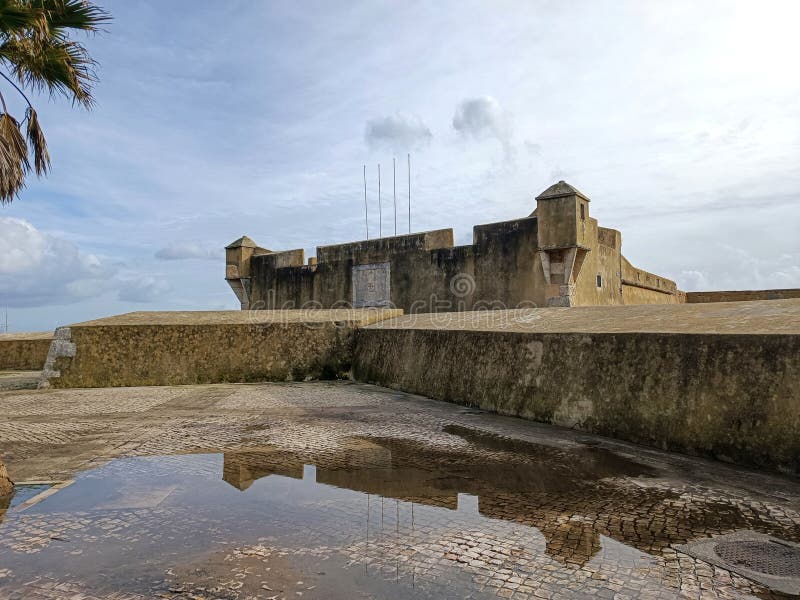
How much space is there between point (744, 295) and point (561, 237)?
12.5 meters

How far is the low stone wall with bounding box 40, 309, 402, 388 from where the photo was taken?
9.98 meters

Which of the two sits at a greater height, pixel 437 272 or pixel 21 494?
pixel 437 272

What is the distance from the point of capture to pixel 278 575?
96.6 inches

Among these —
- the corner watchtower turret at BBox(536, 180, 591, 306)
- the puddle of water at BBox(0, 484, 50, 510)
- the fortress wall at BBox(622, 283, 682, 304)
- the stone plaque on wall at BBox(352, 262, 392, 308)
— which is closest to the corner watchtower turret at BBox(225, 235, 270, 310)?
the stone plaque on wall at BBox(352, 262, 392, 308)

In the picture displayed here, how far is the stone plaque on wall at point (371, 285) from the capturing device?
58.4 feet

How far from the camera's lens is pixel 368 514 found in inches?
128

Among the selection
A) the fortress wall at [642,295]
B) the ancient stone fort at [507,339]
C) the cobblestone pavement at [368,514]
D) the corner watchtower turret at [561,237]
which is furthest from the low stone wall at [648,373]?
the fortress wall at [642,295]

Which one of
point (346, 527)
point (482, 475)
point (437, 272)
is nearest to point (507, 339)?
point (482, 475)

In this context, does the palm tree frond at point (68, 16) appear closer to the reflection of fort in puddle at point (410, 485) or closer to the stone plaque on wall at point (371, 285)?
the reflection of fort in puddle at point (410, 485)

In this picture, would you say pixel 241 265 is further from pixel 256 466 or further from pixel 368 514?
pixel 368 514

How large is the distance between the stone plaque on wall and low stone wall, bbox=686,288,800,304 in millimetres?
11572

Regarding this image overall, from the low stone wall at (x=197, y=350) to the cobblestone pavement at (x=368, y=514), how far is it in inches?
171

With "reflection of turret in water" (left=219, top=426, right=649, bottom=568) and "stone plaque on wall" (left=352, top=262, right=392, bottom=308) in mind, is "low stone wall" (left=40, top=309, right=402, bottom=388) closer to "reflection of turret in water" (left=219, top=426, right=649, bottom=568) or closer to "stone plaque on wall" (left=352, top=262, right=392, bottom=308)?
"reflection of turret in water" (left=219, top=426, right=649, bottom=568)

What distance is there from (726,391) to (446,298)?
12130 mm
